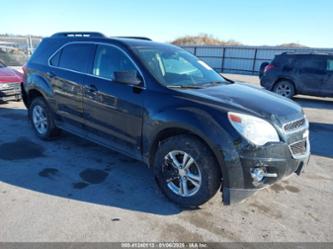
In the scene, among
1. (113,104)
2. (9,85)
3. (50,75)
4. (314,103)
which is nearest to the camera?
(113,104)

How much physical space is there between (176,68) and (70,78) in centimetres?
170

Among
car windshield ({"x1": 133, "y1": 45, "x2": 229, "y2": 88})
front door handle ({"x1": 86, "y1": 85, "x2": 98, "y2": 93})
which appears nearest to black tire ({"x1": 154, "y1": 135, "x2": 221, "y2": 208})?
car windshield ({"x1": 133, "y1": 45, "x2": 229, "y2": 88})

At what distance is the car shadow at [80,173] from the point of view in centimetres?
350

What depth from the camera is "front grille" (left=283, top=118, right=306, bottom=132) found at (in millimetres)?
3154

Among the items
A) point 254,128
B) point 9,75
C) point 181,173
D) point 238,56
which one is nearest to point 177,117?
point 181,173

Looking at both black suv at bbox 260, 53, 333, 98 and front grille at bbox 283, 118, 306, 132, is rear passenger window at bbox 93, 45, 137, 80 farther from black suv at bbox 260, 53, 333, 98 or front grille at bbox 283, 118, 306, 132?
black suv at bbox 260, 53, 333, 98

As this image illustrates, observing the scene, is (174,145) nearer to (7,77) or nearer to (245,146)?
(245,146)

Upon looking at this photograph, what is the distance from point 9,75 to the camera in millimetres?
8805

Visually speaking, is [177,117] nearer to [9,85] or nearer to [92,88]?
[92,88]

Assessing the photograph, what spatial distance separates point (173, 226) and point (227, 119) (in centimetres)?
122

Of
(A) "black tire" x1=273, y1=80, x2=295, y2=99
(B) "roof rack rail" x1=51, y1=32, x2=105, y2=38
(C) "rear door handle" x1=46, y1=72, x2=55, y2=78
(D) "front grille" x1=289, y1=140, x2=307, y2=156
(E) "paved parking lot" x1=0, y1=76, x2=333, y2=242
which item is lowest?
(E) "paved parking lot" x1=0, y1=76, x2=333, y2=242

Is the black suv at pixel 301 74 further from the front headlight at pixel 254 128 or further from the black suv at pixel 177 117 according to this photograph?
the front headlight at pixel 254 128

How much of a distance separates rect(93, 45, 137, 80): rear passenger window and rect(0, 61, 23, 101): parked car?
5398mm

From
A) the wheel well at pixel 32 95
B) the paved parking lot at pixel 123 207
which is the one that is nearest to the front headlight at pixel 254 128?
the paved parking lot at pixel 123 207
